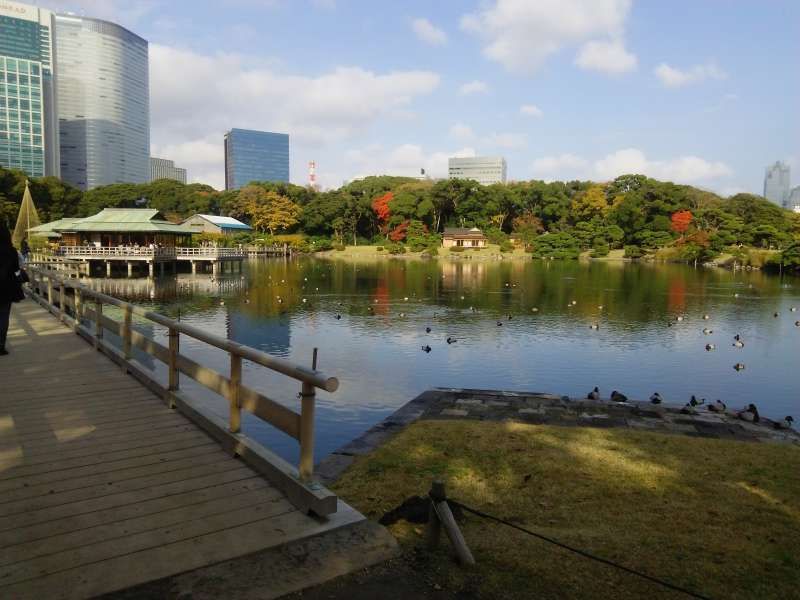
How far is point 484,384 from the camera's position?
48.3 feet

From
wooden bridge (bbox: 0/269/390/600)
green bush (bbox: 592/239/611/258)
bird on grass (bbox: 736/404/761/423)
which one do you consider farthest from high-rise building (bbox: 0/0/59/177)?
bird on grass (bbox: 736/404/761/423)

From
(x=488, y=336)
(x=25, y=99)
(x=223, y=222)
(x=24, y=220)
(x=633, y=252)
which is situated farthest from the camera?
(x=25, y=99)


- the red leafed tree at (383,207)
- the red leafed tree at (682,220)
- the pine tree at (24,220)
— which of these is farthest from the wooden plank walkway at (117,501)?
the red leafed tree at (383,207)

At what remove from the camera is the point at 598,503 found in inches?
227

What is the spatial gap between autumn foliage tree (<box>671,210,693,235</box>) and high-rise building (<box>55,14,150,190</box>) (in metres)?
134

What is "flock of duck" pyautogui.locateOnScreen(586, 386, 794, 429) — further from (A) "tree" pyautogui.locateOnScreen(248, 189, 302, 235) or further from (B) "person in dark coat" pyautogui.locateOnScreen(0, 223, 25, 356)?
(A) "tree" pyautogui.locateOnScreen(248, 189, 302, 235)

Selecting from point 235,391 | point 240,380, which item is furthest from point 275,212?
point 240,380

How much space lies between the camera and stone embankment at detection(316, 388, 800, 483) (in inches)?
379

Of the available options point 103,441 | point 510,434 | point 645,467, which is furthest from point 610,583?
point 510,434

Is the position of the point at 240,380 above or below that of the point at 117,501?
above

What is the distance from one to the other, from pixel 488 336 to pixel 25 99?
123m

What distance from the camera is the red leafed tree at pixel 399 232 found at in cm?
8250

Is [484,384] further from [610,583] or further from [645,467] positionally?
[610,583]

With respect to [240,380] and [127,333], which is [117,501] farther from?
[127,333]
